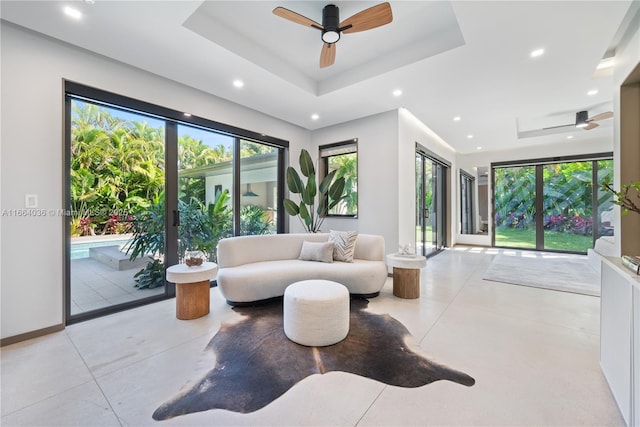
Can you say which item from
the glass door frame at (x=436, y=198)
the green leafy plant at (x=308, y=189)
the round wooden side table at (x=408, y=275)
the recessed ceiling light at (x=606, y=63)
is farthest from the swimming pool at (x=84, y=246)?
the recessed ceiling light at (x=606, y=63)

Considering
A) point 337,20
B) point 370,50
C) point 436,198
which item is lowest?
point 436,198

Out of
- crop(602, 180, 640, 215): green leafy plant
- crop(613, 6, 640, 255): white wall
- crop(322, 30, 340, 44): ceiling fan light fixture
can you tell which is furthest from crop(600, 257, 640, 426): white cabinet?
crop(322, 30, 340, 44): ceiling fan light fixture

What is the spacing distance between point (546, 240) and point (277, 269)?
25.2 ft

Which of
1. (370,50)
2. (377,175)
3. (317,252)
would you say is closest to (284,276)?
(317,252)

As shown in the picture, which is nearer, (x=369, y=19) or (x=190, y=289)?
(x=369, y=19)

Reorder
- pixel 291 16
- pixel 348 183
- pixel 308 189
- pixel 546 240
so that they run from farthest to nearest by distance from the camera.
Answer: pixel 546 240 < pixel 348 183 < pixel 308 189 < pixel 291 16

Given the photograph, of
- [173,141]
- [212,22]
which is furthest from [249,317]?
[212,22]

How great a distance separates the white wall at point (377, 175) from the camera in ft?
14.8

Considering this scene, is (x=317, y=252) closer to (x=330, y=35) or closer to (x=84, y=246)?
(x=330, y=35)

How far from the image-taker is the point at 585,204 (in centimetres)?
655

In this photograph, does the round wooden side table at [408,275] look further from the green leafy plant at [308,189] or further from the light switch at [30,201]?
the light switch at [30,201]

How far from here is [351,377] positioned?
1.84 m

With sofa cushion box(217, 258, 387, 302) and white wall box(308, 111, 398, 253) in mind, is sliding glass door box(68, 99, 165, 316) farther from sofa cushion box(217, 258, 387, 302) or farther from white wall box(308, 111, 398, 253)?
white wall box(308, 111, 398, 253)

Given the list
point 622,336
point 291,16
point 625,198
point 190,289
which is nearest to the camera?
point 622,336
